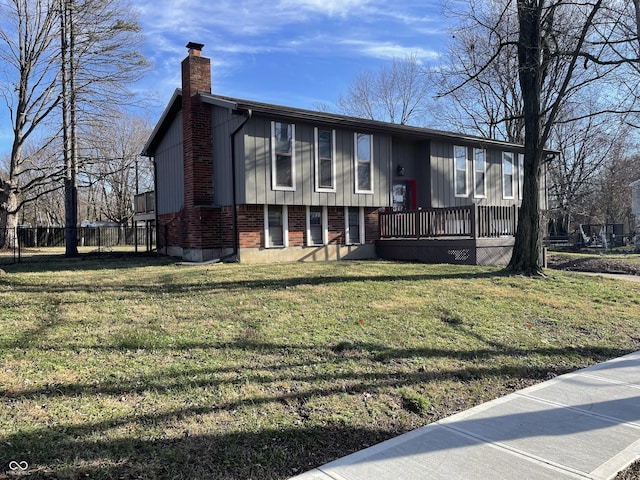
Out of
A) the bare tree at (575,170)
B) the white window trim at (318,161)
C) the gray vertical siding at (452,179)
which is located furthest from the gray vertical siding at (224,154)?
the bare tree at (575,170)

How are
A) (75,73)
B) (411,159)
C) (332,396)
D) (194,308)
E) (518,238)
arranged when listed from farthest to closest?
1. (75,73)
2. (411,159)
3. (518,238)
4. (194,308)
5. (332,396)

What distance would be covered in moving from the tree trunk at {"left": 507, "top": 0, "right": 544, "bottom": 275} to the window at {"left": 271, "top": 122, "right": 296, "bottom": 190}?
616cm

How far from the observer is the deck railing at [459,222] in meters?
13.7

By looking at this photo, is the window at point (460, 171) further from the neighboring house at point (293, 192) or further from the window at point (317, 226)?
the window at point (317, 226)

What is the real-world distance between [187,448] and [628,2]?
13.1 m

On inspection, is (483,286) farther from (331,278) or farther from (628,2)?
(628,2)

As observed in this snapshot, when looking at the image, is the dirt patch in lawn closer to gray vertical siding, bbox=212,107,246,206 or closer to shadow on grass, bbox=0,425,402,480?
gray vertical siding, bbox=212,107,246,206

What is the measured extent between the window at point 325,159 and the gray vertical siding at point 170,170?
4.71 metres

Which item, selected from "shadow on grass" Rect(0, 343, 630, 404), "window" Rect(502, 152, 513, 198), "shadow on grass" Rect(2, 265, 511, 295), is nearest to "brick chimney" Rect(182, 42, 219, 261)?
"shadow on grass" Rect(2, 265, 511, 295)

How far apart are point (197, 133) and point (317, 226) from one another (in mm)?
4542

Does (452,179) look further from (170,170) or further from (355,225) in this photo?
(170,170)

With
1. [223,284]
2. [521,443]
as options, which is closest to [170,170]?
[223,284]

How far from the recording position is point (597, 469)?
3.14m

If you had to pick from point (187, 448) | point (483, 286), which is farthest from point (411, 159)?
point (187, 448)
